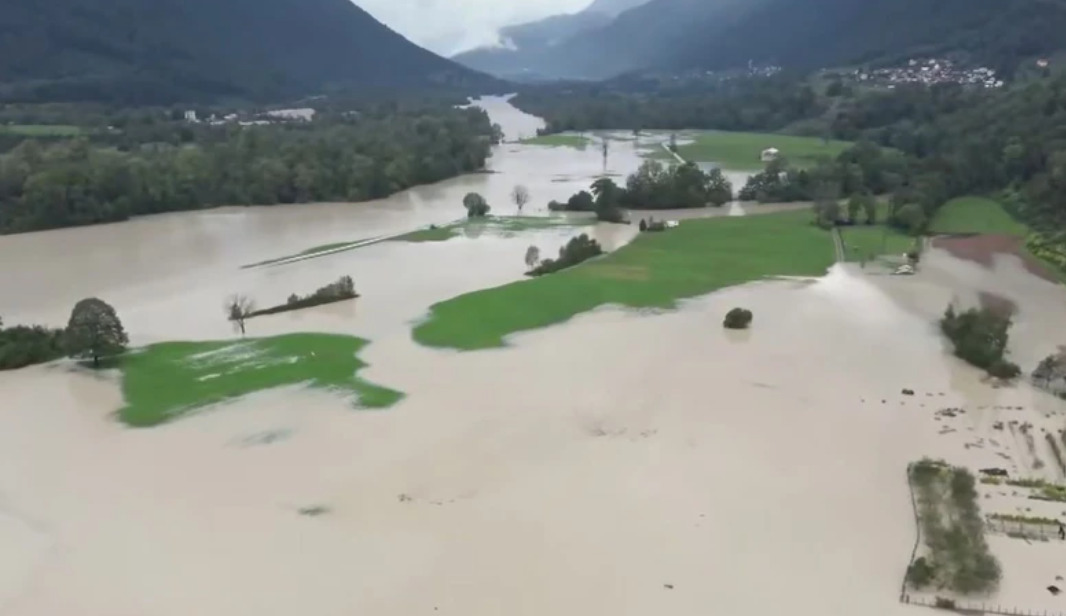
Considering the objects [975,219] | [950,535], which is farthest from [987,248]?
[950,535]

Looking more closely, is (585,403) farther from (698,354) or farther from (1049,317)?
(1049,317)

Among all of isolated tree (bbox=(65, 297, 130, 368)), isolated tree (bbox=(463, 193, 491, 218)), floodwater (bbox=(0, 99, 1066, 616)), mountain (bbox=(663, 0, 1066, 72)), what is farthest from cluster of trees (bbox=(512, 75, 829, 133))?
isolated tree (bbox=(65, 297, 130, 368))

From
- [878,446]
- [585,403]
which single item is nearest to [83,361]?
[585,403]

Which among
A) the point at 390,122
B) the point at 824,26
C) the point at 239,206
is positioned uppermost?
the point at 824,26

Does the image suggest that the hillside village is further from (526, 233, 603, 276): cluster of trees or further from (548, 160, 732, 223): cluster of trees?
(526, 233, 603, 276): cluster of trees

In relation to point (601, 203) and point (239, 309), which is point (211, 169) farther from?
point (239, 309)

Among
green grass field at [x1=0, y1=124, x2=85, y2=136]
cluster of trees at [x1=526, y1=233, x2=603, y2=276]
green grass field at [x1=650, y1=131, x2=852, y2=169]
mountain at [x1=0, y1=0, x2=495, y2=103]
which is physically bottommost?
cluster of trees at [x1=526, y1=233, x2=603, y2=276]
